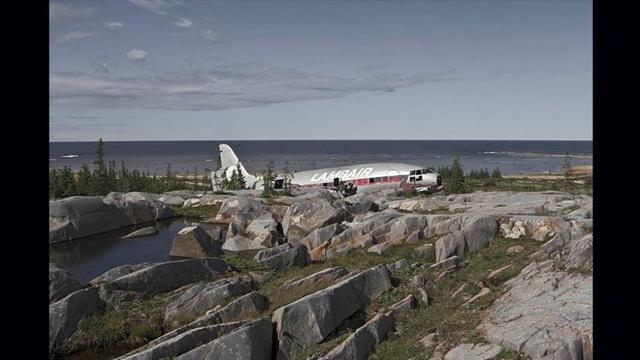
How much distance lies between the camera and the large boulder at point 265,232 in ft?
108

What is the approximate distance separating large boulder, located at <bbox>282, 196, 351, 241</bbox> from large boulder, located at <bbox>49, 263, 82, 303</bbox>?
17.8 meters

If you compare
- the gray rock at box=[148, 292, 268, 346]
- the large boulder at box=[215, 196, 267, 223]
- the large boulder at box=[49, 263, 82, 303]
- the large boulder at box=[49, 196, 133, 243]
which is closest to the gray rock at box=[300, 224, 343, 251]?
the large boulder at box=[215, 196, 267, 223]

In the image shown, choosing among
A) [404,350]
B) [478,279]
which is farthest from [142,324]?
[478,279]

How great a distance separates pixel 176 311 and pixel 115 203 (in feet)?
95.4

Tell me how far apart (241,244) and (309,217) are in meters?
5.50

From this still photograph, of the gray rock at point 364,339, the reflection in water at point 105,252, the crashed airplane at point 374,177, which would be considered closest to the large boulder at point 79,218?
the reflection in water at point 105,252

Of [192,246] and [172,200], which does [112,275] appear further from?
[172,200]

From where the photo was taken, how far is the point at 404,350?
12.3 metres

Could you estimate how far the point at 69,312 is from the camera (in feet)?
52.5

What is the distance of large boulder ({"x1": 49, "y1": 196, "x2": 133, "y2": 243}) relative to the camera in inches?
1359

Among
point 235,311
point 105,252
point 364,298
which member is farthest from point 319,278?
point 105,252
